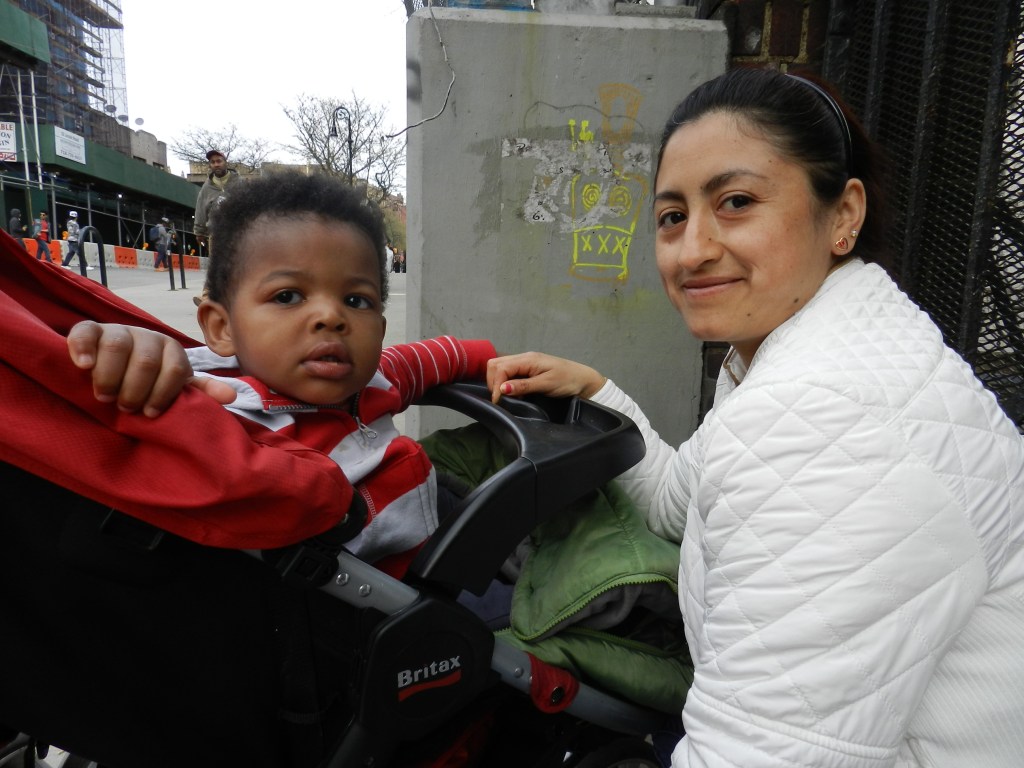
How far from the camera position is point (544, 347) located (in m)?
3.07

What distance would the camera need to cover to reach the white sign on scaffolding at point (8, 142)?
28.0 meters

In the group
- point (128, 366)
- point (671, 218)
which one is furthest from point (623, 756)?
point (128, 366)

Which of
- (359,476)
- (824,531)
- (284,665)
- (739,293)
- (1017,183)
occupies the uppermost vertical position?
(1017,183)

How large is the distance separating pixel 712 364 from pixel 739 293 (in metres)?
2.11

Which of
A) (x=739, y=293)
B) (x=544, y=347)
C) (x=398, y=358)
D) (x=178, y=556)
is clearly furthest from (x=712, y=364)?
(x=178, y=556)

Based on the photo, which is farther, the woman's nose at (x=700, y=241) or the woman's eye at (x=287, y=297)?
the woman's eye at (x=287, y=297)

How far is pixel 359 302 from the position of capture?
1368 mm

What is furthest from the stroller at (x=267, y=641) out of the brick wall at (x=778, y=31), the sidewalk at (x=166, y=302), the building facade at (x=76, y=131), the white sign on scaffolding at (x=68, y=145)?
the white sign on scaffolding at (x=68, y=145)

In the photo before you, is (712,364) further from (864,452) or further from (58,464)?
(58,464)

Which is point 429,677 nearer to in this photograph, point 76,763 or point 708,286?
point 708,286

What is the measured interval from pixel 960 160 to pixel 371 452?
204cm

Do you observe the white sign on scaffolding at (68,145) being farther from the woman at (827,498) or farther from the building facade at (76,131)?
the woman at (827,498)

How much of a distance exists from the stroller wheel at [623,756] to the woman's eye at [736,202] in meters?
1.00

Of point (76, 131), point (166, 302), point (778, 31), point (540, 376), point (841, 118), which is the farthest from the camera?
point (76, 131)
